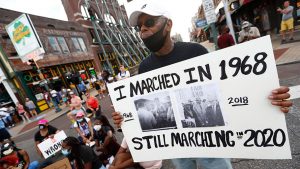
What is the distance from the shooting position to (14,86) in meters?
16.1

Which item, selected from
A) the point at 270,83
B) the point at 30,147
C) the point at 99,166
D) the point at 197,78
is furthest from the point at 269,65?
the point at 30,147

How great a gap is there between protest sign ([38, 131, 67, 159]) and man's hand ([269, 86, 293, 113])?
15.2ft

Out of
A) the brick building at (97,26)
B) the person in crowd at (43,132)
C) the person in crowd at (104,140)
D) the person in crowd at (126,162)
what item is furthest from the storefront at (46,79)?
the person in crowd at (126,162)

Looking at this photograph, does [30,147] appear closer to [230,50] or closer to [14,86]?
[230,50]

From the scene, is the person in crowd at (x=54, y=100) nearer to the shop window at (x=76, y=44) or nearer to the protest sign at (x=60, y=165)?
the shop window at (x=76, y=44)

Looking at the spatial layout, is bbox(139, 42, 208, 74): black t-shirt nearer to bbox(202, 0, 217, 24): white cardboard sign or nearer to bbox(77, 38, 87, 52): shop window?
bbox(202, 0, 217, 24): white cardboard sign

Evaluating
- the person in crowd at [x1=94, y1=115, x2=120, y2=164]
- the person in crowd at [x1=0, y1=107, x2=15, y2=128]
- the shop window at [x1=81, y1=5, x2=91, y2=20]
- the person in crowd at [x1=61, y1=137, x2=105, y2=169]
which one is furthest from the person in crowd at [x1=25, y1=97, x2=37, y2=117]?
the shop window at [x1=81, y1=5, x2=91, y2=20]

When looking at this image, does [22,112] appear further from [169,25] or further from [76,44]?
[169,25]

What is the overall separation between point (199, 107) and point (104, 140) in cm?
315

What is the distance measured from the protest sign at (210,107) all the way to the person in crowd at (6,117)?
618 inches

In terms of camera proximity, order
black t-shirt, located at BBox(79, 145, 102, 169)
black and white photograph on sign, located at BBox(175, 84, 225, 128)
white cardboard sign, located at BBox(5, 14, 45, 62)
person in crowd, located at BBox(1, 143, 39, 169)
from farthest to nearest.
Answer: white cardboard sign, located at BBox(5, 14, 45, 62) < person in crowd, located at BBox(1, 143, 39, 169) < black t-shirt, located at BBox(79, 145, 102, 169) < black and white photograph on sign, located at BBox(175, 84, 225, 128)

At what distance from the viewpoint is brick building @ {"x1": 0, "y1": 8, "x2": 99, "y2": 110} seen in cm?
1598

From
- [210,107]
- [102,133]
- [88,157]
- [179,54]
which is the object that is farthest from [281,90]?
[102,133]

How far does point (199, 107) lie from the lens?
1.51 metres
